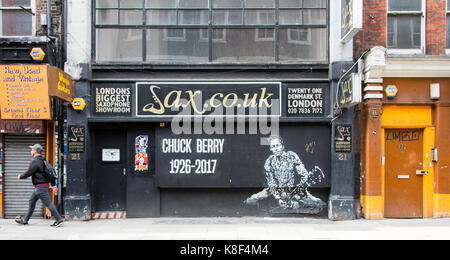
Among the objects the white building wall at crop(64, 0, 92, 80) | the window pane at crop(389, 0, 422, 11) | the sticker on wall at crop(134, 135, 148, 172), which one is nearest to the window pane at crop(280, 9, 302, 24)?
the window pane at crop(389, 0, 422, 11)

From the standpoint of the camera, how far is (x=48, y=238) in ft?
23.5

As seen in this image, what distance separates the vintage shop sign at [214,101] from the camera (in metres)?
9.05

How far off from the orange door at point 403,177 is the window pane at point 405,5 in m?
3.36

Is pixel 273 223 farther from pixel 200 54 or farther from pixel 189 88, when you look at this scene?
pixel 200 54

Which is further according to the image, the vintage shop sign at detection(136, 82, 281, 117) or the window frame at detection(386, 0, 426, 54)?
the window frame at detection(386, 0, 426, 54)

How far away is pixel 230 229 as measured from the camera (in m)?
7.95

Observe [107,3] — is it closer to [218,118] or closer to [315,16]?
[218,118]

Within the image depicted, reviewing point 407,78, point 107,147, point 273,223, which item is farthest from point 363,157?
point 107,147

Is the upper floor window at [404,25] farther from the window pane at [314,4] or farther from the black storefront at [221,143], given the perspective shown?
the black storefront at [221,143]

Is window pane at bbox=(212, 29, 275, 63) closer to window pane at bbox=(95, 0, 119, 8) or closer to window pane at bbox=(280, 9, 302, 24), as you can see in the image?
window pane at bbox=(280, 9, 302, 24)

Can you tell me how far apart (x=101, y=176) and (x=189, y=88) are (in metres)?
3.44

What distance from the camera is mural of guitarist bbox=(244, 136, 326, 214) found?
29.7 feet

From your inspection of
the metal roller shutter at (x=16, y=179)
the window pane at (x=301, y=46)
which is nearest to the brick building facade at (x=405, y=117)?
the window pane at (x=301, y=46)

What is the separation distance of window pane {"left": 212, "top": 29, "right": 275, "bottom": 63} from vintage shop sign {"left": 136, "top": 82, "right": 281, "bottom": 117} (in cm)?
77
